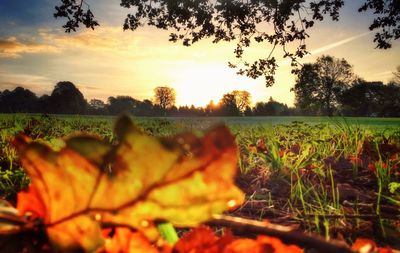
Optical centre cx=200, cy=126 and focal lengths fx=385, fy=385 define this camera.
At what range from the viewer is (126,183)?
0.50 metres

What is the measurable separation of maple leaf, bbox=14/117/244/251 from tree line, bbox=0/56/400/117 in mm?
60147

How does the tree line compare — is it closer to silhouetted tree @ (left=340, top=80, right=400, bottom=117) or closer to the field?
silhouetted tree @ (left=340, top=80, right=400, bottom=117)

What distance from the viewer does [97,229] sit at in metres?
0.52

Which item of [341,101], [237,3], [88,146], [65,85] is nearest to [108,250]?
[88,146]

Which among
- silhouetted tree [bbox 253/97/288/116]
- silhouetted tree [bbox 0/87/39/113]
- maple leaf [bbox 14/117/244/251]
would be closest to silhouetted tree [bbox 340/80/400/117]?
silhouetted tree [bbox 253/97/288/116]

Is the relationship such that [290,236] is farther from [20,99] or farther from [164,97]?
[164,97]

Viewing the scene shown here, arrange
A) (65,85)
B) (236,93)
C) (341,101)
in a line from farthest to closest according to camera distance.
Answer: (236,93) → (341,101) → (65,85)

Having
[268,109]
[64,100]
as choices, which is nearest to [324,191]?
[64,100]

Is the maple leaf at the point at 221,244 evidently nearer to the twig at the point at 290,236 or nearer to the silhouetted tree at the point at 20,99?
the twig at the point at 290,236

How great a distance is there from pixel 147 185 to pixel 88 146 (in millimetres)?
92

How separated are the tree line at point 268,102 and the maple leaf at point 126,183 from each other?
6015 cm

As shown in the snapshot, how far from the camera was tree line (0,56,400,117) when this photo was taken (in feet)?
206

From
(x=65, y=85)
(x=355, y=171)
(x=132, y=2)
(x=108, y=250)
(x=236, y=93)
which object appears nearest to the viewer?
(x=108, y=250)

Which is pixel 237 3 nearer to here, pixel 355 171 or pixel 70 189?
pixel 355 171
